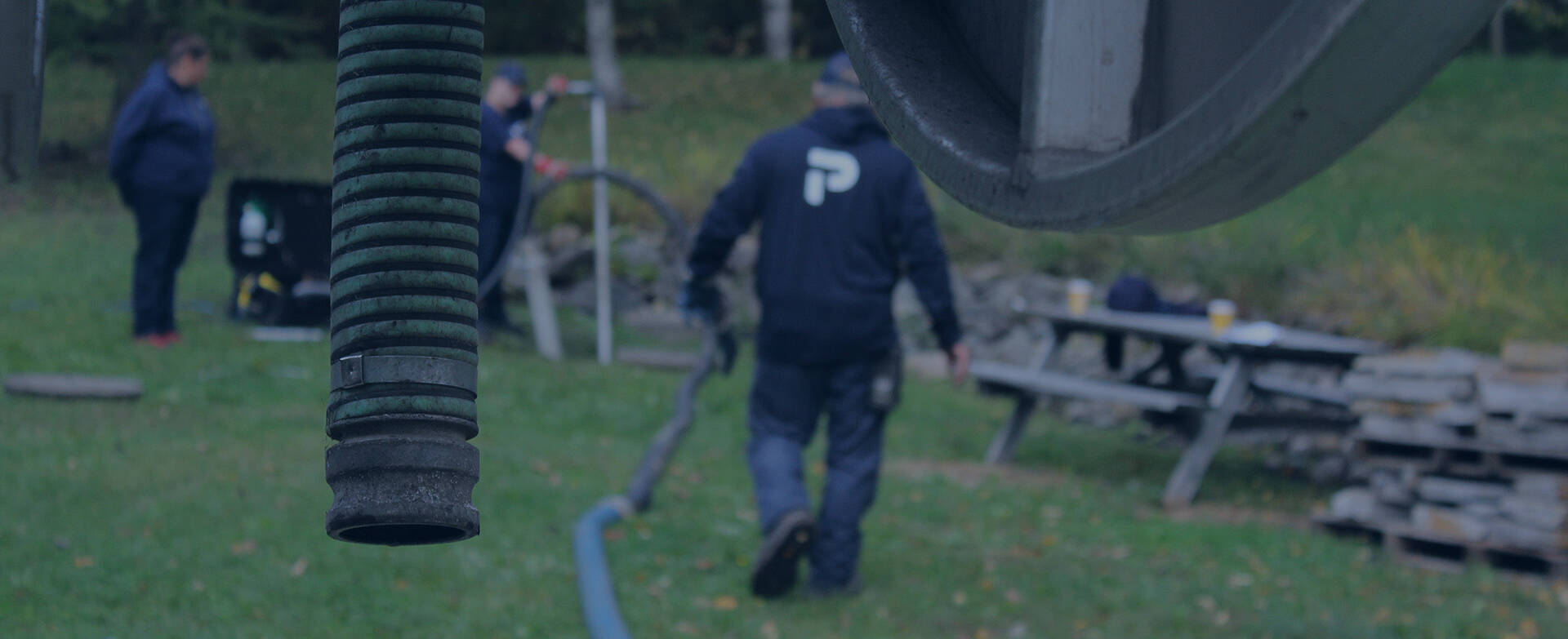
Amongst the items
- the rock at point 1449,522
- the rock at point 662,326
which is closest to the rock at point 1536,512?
the rock at point 1449,522

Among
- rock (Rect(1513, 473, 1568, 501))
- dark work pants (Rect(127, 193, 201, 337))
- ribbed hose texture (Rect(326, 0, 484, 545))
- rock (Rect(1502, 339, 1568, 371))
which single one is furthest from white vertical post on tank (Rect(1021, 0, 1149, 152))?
dark work pants (Rect(127, 193, 201, 337))

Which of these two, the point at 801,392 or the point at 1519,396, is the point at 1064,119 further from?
the point at 1519,396

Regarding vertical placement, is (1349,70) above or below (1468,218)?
below

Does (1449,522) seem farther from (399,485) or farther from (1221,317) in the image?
(399,485)

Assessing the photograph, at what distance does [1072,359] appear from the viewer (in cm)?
1110

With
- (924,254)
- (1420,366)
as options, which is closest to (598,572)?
(924,254)

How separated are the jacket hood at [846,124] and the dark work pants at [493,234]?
5004mm

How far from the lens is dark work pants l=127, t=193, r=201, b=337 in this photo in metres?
8.89

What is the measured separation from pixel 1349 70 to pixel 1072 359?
391 inches

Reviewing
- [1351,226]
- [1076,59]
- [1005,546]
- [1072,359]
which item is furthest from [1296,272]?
[1076,59]

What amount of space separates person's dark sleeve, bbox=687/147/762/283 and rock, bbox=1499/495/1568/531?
11.6 feet

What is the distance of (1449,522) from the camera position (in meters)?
6.37

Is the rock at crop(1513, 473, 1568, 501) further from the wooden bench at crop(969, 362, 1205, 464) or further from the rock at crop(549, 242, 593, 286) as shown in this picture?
the rock at crop(549, 242, 593, 286)

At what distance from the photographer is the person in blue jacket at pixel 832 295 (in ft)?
17.4
